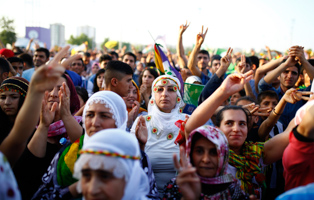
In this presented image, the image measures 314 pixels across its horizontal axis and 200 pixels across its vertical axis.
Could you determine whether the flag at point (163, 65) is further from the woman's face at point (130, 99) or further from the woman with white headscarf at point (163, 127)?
the woman with white headscarf at point (163, 127)

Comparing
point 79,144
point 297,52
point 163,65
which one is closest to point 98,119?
point 79,144

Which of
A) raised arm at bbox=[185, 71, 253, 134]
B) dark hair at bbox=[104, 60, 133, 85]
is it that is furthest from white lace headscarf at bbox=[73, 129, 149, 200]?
dark hair at bbox=[104, 60, 133, 85]

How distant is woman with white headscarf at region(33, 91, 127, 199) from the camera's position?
7.33 ft

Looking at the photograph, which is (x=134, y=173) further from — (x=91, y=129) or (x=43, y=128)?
(x=43, y=128)

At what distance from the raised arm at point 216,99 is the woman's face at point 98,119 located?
671 mm

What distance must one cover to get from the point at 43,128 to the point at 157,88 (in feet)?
5.22

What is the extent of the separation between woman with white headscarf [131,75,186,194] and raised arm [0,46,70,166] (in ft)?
3.40

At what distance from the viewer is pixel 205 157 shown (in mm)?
2191

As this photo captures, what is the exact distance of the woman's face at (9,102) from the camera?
2.81 metres

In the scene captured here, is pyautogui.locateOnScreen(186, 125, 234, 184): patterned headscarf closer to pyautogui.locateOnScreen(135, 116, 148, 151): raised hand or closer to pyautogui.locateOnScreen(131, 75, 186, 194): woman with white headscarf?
pyautogui.locateOnScreen(135, 116, 148, 151): raised hand

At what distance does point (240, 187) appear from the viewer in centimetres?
228

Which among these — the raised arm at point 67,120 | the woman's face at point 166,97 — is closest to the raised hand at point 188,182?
the raised arm at point 67,120

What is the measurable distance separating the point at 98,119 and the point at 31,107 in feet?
1.85

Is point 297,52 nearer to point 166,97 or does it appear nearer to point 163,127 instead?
point 166,97
